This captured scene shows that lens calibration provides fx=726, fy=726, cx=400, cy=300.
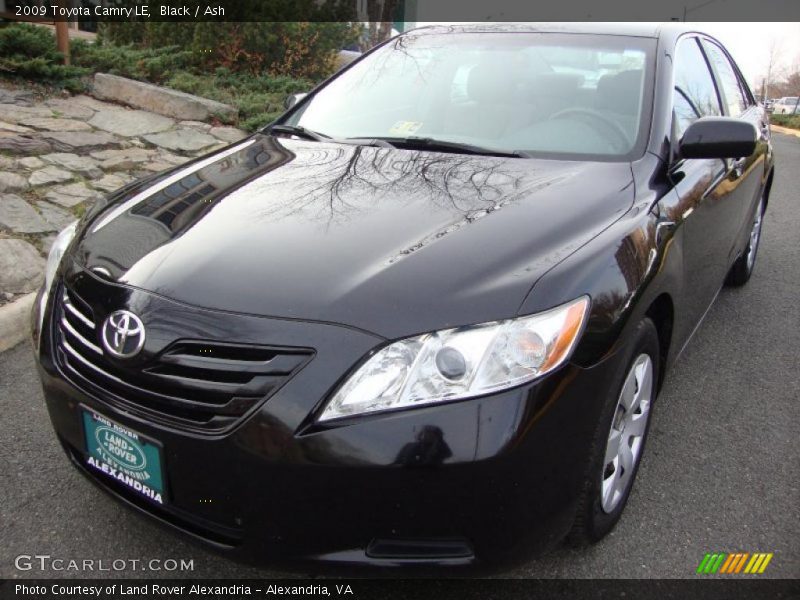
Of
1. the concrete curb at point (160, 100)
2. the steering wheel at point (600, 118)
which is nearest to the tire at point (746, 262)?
the steering wheel at point (600, 118)

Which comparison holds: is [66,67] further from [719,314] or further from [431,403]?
[431,403]

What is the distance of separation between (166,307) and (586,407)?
1077mm

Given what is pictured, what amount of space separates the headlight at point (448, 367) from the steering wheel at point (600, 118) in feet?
4.04

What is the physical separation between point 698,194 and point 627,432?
41.7 inches

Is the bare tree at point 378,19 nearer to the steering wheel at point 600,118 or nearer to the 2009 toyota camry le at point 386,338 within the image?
the steering wheel at point 600,118

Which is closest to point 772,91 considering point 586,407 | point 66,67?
point 66,67

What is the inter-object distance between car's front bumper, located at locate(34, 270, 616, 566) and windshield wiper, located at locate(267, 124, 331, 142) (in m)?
1.41

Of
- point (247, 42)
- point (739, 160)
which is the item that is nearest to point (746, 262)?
point (739, 160)

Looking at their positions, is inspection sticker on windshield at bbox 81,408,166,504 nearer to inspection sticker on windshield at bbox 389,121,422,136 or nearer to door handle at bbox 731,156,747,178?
inspection sticker on windshield at bbox 389,121,422,136

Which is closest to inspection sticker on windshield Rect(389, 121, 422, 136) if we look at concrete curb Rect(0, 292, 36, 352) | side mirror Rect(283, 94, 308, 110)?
side mirror Rect(283, 94, 308, 110)

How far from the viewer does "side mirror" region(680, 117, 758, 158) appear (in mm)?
2582

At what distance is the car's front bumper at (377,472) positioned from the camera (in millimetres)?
1620

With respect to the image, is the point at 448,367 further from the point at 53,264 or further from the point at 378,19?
the point at 378,19

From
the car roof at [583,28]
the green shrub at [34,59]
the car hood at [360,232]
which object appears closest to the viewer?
the car hood at [360,232]
